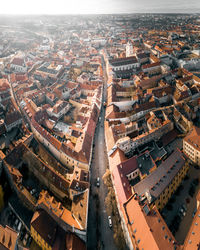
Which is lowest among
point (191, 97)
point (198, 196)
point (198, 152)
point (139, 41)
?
point (198, 196)

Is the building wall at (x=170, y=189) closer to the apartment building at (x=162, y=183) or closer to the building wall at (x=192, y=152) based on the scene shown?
the apartment building at (x=162, y=183)

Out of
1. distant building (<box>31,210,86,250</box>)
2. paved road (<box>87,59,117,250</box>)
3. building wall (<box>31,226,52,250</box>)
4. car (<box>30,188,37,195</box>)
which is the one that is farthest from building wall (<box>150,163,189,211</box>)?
car (<box>30,188,37,195</box>)

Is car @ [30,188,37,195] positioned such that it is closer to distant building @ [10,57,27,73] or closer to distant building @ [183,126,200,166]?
distant building @ [183,126,200,166]

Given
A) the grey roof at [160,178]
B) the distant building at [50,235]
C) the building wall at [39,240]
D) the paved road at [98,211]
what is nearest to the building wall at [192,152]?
the grey roof at [160,178]

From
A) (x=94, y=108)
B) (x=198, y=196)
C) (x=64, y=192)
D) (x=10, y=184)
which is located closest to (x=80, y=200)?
(x=64, y=192)

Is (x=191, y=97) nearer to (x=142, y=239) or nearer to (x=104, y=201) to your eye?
(x=104, y=201)
